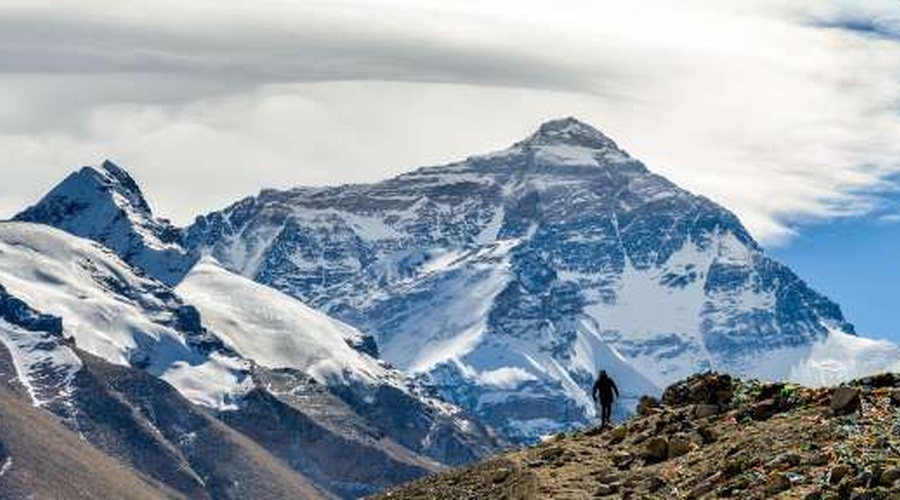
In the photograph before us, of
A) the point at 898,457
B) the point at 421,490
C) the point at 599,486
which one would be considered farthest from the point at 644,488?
the point at 421,490

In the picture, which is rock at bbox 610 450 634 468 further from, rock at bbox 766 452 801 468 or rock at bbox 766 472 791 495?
rock at bbox 766 472 791 495

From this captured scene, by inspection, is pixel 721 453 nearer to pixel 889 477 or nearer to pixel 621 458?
pixel 621 458

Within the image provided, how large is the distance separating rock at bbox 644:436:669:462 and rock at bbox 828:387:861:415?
5.55 meters

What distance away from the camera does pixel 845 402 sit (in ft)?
192

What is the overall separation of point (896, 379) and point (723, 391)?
698 centimetres

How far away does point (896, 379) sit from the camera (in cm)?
6297

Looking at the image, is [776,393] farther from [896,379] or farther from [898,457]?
[898,457]

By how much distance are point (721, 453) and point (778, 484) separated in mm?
8380

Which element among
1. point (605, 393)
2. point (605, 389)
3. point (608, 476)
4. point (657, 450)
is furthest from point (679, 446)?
point (605, 389)

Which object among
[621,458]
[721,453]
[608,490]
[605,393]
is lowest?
[605,393]

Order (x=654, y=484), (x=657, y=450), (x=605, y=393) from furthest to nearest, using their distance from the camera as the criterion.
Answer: (x=605, y=393) < (x=657, y=450) < (x=654, y=484)

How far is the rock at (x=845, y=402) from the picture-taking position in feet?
191

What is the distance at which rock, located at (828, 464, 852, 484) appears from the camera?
158ft

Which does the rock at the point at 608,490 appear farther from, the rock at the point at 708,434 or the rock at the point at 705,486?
the rock at the point at 705,486
